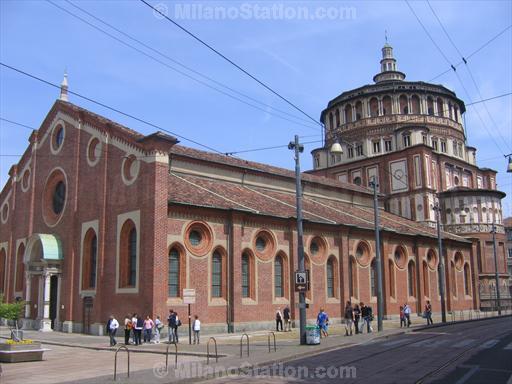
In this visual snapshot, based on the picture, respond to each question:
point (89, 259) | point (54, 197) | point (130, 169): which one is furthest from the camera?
point (54, 197)

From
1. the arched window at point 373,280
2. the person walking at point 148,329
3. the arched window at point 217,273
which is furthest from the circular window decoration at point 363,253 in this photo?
the person walking at point 148,329

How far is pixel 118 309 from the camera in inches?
1096

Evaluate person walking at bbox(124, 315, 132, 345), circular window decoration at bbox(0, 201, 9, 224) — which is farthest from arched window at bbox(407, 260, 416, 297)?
circular window decoration at bbox(0, 201, 9, 224)

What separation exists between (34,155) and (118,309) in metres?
16.2

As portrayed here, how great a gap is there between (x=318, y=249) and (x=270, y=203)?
14.7 feet

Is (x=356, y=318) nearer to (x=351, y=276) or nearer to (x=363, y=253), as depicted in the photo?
(x=351, y=276)

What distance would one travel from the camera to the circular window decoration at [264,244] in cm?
3147

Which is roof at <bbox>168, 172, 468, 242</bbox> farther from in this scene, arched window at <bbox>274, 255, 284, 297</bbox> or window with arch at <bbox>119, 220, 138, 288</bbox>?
window with arch at <bbox>119, 220, 138, 288</bbox>

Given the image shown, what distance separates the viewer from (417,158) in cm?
5509

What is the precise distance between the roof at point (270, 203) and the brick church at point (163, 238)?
0.55 ft

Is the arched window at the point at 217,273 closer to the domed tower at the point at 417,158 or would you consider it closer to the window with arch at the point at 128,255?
the window with arch at the point at 128,255

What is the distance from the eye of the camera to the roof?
97.6ft

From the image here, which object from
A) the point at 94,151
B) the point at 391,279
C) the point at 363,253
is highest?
the point at 94,151

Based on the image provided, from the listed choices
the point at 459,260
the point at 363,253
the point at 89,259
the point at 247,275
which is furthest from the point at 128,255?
the point at 459,260
